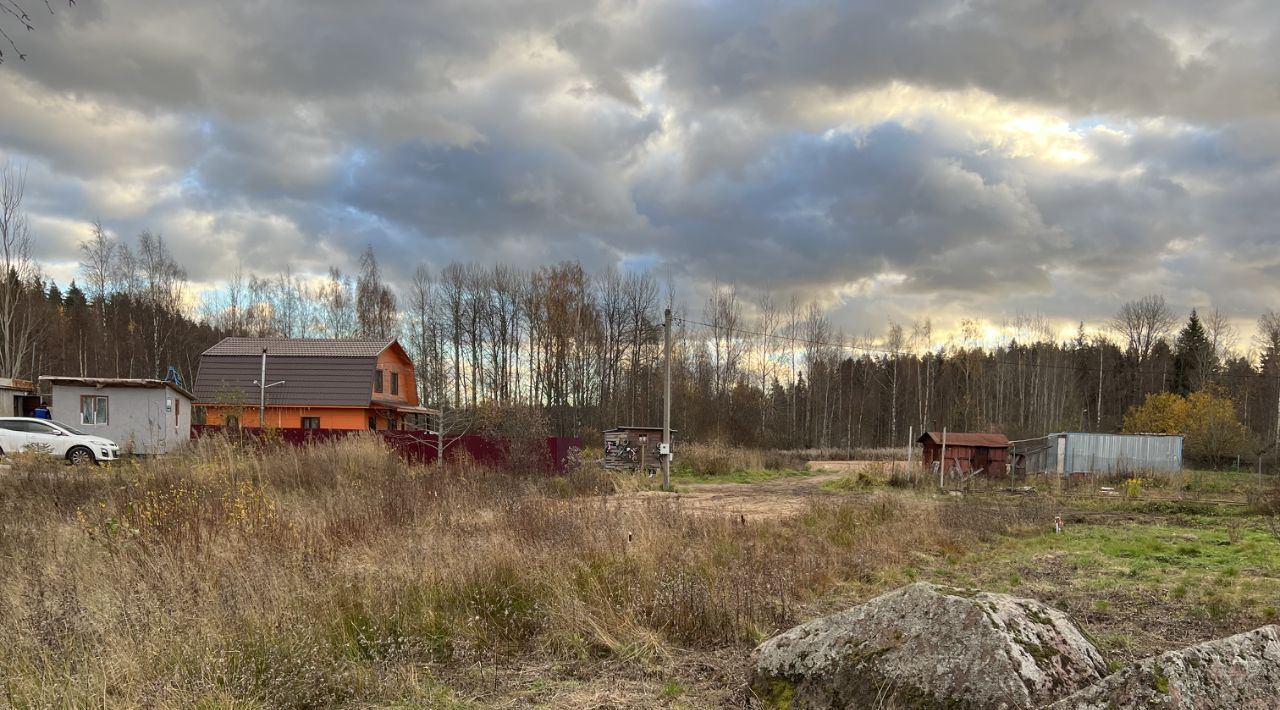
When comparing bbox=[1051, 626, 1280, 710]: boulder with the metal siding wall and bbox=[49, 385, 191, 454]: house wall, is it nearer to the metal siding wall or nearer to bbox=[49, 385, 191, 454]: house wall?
bbox=[49, 385, 191, 454]: house wall

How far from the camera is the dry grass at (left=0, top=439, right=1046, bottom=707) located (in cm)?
468

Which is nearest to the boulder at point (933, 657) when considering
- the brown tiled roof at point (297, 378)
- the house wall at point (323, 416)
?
the brown tiled roof at point (297, 378)

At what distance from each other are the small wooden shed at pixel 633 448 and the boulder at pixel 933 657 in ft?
76.6

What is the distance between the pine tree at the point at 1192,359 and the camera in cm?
5691

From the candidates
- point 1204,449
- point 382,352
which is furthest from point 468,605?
point 1204,449

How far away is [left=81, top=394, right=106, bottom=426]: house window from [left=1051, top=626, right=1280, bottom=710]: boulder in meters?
34.2

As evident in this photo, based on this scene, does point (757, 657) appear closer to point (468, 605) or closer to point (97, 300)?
point (468, 605)

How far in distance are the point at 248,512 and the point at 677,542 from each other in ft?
16.2

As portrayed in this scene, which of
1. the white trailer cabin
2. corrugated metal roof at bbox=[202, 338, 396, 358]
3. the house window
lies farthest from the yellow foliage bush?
the house window

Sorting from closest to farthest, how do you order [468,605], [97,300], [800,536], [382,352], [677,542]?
[468,605], [677,542], [800,536], [382,352], [97,300]

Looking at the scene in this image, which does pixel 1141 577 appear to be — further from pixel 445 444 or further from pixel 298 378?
pixel 298 378

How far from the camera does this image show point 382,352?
37406 millimetres

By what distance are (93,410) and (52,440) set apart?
8.08 metres

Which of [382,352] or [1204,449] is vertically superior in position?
[382,352]
